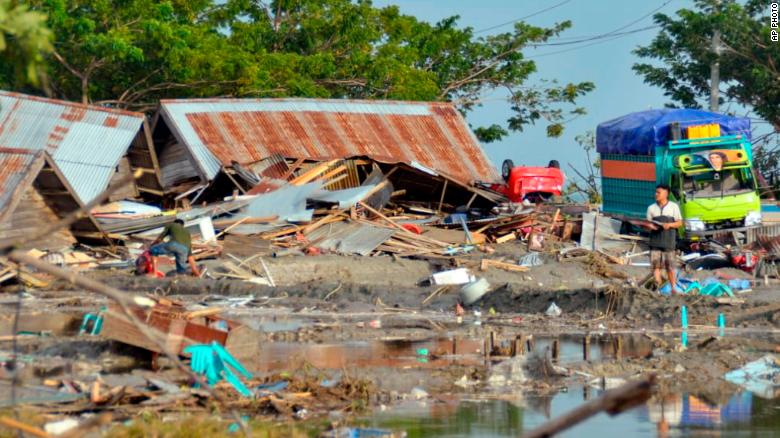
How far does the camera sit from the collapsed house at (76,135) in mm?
26500

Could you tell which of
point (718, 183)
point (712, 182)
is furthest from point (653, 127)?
point (718, 183)

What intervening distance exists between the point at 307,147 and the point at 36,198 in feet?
25.9

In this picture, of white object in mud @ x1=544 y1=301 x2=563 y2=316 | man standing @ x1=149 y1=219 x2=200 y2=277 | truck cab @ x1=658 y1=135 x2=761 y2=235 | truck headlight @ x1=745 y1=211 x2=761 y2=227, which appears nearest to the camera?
white object in mud @ x1=544 y1=301 x2=563 y2=316

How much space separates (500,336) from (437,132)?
18.3 meters

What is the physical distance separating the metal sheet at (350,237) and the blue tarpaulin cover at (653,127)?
5.77 metres

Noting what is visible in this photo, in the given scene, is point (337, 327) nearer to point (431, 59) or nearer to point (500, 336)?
point (500, 336)

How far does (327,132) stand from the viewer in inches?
1236

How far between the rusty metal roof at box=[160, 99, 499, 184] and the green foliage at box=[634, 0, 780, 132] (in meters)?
7.67

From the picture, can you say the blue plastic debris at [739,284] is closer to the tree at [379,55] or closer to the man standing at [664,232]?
the man standing at [664,232]

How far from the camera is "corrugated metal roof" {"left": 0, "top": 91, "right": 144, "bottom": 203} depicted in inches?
1043

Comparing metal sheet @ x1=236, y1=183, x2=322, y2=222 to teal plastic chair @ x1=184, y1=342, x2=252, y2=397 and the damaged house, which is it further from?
teal plastic chair @ x1=184, y1=342, x2=252, y2=397

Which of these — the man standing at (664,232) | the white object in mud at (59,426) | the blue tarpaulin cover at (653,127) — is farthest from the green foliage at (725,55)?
the white object in mud at (59,426)

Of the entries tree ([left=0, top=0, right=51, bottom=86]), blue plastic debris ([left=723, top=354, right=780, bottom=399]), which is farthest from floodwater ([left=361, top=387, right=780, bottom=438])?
tree ([left=0, top=0, right=51, bottom=86])

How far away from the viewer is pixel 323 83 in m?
38.5
